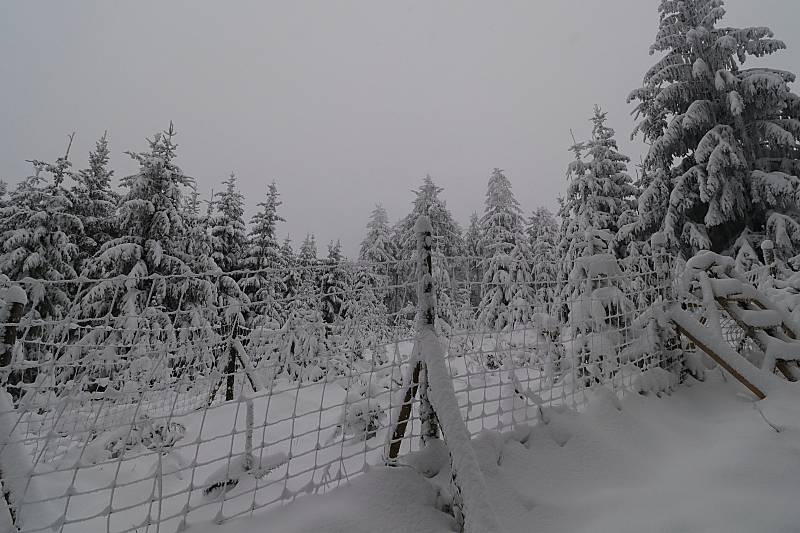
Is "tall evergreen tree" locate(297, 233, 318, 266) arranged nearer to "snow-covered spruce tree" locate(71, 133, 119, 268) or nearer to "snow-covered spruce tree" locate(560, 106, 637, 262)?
"snow-covered spruce tree" locate(71, 133, 119, 268)

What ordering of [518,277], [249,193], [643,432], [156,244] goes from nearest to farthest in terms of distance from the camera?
[643,432] → [156,244] → [518,277] → [249,193]

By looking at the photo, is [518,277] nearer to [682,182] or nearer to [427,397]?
[682,182]

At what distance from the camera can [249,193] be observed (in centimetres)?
15400

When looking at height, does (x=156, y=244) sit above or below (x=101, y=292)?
above

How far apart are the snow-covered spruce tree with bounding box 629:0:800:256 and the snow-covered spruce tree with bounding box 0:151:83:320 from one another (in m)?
17.6

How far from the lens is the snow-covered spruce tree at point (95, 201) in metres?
14.9

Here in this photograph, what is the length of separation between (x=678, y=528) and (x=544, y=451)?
78 centimetres

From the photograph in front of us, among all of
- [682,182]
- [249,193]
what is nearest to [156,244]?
[682,182]

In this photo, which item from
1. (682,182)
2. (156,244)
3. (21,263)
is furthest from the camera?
(156,244)

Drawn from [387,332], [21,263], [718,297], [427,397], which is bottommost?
[427,397]

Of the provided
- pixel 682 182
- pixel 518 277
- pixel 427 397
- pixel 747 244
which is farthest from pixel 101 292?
pixel 747 244

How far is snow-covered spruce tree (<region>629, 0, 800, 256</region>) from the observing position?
8953 mm

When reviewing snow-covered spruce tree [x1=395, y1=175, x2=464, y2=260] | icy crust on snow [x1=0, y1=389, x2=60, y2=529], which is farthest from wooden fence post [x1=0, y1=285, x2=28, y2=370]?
snow-covered spruce tree [x1=395, y1=175, x2=464, y2=260]

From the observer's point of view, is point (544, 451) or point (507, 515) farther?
point (544, 451)
